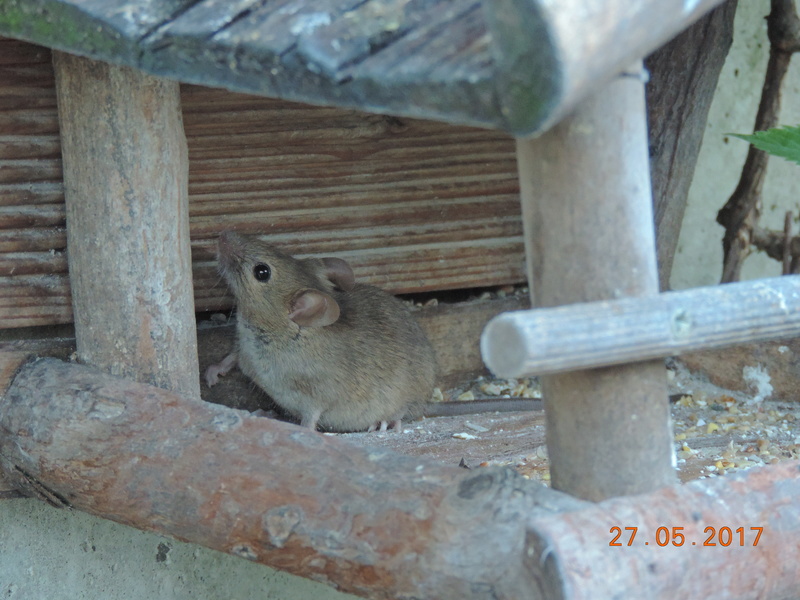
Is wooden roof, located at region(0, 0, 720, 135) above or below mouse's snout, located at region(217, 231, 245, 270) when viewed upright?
above

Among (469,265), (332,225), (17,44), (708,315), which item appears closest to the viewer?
(708,315)

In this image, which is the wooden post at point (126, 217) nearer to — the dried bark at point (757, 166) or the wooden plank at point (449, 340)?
the wooden plank at point (449, 340)

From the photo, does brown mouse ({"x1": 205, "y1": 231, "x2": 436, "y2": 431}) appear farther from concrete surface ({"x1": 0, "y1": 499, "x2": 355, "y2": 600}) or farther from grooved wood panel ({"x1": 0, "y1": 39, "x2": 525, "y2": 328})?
concrete surface ({"x1": 0, "y1": 499, "x2": 355, "y2": 600})

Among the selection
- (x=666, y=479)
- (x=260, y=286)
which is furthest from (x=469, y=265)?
(x=666, y=479)

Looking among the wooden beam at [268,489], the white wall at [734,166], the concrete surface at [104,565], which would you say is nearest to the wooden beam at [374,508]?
the wooden beam at [268,489]

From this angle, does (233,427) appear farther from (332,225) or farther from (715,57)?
(715,57)

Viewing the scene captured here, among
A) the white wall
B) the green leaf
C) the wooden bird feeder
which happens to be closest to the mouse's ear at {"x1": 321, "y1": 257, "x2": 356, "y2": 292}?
the wooden bird feeder

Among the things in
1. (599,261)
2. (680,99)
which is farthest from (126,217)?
(680,99)
